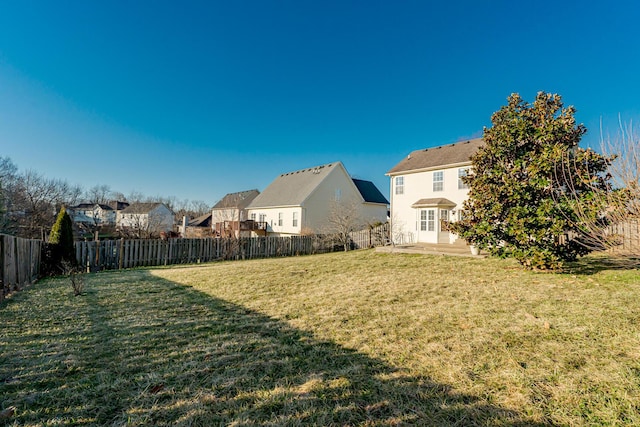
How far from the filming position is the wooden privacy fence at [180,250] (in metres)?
12.9

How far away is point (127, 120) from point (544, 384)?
24822 mm

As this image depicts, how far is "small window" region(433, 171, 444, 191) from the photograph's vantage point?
1756cm

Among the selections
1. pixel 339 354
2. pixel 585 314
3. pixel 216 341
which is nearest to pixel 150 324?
pixel 216 341

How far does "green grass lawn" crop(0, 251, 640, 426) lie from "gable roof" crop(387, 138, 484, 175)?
11.7 metres

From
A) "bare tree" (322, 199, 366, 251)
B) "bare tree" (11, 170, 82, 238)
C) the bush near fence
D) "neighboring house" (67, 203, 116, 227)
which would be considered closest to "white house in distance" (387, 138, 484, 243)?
the bush near fence

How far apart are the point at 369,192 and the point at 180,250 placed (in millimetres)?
19917

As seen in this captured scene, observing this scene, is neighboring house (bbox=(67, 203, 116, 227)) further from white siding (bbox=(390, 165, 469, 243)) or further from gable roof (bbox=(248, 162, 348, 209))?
white siding (bbox=(390, 165, 469, 243))

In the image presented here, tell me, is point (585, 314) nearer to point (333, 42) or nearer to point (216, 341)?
point (216, 341)

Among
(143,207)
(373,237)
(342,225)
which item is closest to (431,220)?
(373,237)

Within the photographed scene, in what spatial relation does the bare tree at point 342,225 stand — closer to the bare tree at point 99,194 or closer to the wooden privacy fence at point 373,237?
the wooden privacy fence at point 373,237

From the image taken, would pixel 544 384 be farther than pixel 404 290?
No

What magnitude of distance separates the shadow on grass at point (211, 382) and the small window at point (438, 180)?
51.9ft

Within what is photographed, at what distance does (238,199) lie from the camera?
38625mm

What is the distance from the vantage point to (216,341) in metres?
3.86
